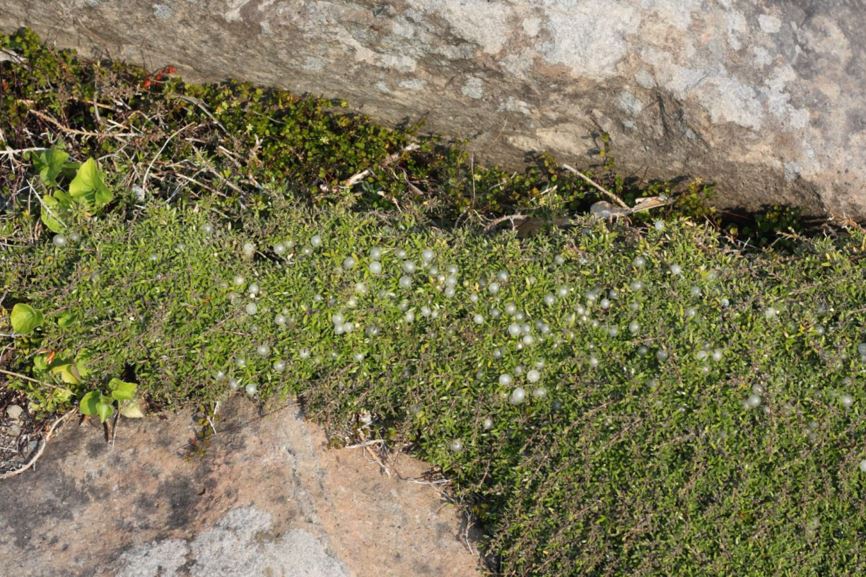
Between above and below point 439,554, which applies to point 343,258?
above

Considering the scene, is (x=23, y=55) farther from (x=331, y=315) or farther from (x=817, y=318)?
(x=817, y=318)

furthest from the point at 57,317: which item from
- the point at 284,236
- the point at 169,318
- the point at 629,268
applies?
the point at 629,268

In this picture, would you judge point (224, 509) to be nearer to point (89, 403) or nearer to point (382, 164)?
point (89, 403)

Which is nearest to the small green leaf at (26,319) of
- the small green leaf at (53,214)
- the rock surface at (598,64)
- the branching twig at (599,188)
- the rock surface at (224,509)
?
the small green leaf at (53,214)

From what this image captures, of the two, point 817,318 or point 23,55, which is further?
point 23,55

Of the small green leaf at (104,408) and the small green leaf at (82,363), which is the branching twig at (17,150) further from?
the small green leaf at (104,408)
